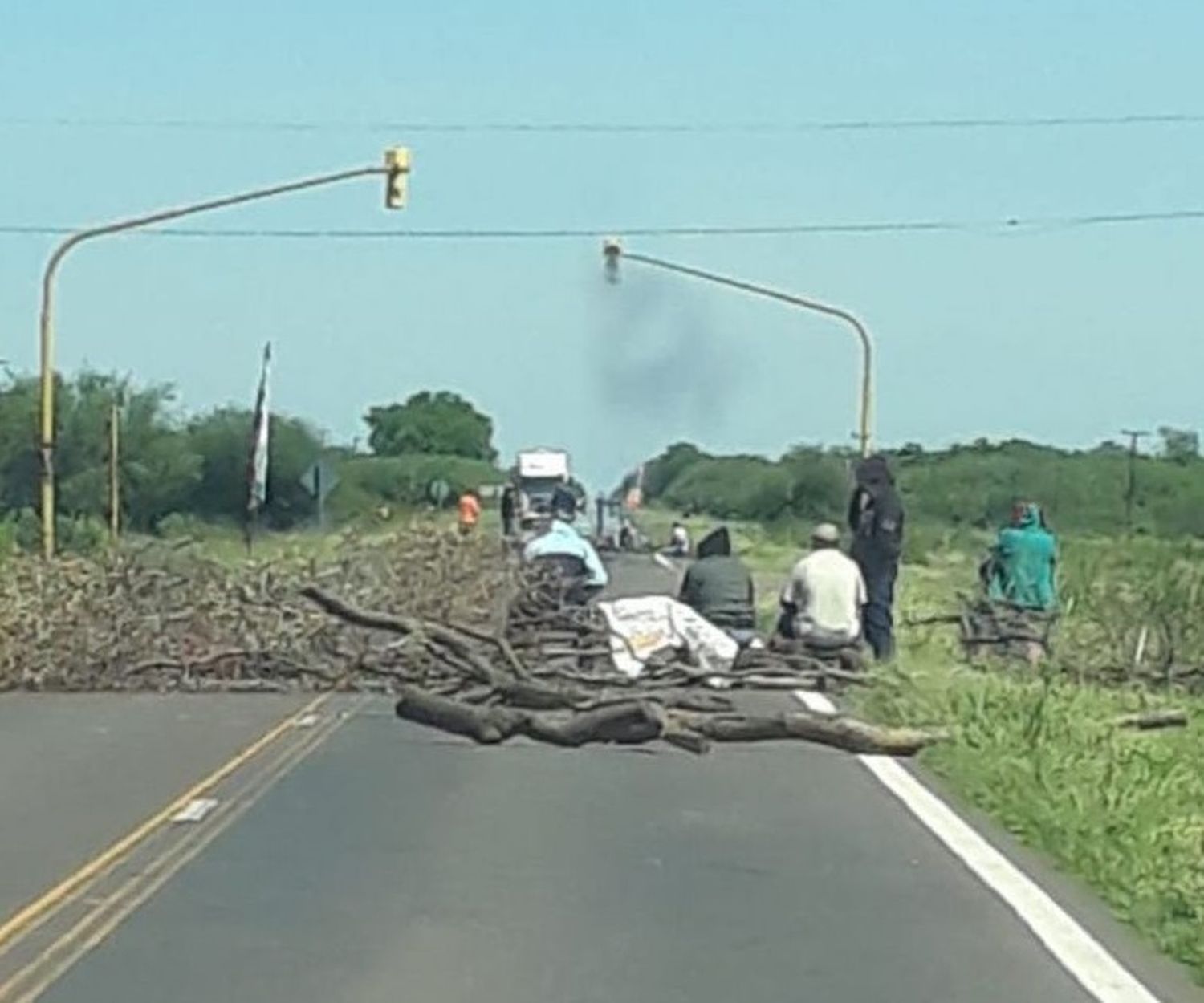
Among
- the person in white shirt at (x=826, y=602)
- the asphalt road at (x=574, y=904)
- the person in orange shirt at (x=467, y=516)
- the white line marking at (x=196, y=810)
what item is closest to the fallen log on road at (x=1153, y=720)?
the asphalt road at (x=574, y=904)

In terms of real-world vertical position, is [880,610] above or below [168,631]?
above

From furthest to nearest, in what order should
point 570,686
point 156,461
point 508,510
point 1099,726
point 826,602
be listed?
point 156,461, point 508,510, point 826,602, point 570,686, point 1099,726

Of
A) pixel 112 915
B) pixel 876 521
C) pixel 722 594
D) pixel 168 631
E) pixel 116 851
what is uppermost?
pixel 876 521

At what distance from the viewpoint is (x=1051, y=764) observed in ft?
65.2

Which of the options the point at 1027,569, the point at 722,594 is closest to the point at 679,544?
the point at 1027,569

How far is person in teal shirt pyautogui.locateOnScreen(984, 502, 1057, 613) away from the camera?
99.8ft

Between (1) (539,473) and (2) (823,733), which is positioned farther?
(1) (539,473)

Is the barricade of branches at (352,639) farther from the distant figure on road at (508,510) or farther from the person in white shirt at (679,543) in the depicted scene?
the person in white shirt at (679,543)

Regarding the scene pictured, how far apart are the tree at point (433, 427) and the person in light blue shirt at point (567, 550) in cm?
10629

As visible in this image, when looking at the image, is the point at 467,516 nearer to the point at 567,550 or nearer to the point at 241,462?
the point at 567,550

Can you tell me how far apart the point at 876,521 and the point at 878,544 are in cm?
27

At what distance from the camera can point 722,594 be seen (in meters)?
29.4

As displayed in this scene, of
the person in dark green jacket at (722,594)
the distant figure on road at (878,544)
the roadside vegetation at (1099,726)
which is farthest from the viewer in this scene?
the distant figure on road at (878,544)

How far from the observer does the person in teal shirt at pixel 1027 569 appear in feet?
99.8
